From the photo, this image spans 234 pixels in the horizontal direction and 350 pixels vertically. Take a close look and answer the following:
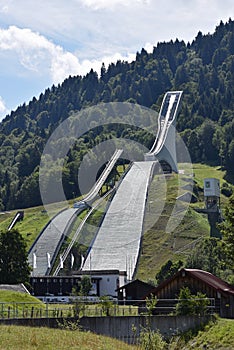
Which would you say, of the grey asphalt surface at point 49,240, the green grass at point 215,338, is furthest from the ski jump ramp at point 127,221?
the green grass at point 215,338

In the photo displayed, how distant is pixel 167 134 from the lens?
133 meters

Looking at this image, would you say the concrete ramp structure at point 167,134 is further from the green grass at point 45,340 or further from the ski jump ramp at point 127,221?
the green grass at point 45,340

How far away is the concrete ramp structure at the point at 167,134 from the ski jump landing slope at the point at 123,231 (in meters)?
12.8

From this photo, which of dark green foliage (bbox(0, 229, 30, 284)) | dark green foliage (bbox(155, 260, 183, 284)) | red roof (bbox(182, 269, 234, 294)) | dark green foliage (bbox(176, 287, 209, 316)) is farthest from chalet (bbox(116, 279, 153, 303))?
dark green foliage (bbox(176, 287, 209, 316))

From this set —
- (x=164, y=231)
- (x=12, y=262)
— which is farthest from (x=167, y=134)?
(x=12, y=262)

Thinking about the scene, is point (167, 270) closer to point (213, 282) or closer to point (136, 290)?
point (136, 290)

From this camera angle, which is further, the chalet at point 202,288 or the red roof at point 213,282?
the red roof at point 213,282

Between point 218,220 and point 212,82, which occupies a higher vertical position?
point 212,82

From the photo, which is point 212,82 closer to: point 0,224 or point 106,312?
point 0,224

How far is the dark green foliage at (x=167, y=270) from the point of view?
56719 millimetres

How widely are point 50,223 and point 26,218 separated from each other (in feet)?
39.5

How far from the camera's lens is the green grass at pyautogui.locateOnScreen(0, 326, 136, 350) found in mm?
18094

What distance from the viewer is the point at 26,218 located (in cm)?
9619

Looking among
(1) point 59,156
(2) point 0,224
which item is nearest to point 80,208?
(2) point 0,224
